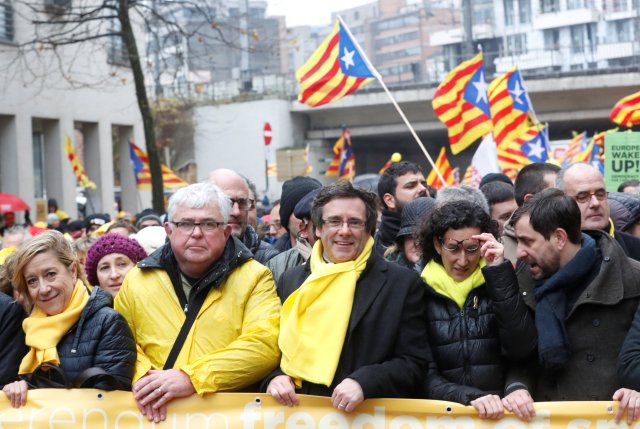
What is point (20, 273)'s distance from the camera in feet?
16.6

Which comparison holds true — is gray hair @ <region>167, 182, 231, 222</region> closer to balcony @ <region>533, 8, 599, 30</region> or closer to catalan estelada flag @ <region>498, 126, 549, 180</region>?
catalan estelada flag @ <region>498, 126, 549, 180</region>

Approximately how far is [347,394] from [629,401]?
120 centimetres

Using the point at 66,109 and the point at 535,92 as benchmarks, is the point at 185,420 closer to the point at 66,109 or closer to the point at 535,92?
the point at 66,109

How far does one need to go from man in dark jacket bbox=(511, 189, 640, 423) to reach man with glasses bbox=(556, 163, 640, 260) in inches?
47.3

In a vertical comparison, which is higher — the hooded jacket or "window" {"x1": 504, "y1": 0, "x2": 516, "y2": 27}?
"window" {"x1": 504, "y1": 0, "x2": 516, "y2": 27}

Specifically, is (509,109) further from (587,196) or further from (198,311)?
(198,311)

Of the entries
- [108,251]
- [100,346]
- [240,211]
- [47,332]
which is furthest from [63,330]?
[240,211]

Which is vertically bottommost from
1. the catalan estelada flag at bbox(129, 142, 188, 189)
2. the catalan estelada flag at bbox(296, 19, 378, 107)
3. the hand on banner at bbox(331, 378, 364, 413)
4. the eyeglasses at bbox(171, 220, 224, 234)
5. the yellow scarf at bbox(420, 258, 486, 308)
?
the hand on banner at bbox(331, 378, 364, 413)

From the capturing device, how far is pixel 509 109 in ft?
51.5

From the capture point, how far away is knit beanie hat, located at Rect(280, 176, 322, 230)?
7.08 meters

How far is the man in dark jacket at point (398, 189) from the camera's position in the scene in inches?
308

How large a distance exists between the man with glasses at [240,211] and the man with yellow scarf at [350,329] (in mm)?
1620

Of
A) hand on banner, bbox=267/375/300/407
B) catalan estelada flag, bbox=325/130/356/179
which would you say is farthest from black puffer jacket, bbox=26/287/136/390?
catalan estelada flag, bbox=325/130/356/179

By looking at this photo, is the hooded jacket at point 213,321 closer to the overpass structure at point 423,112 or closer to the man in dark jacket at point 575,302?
the man in dark jacket at point 575,302
